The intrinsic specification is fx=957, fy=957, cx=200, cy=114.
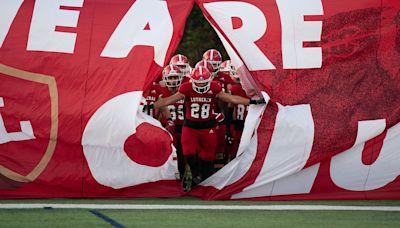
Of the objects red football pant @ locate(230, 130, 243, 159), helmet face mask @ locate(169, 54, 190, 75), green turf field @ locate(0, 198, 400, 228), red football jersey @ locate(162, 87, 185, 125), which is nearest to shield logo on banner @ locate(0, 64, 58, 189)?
green turf field @ locate(0, 198, 400, 228)

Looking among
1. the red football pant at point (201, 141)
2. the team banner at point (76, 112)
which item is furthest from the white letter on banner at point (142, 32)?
the red football pant at point (201, 141)

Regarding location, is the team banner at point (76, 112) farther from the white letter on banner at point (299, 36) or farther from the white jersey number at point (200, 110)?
the white letter on banner at point (299, 36)

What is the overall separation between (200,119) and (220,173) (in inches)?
41.0

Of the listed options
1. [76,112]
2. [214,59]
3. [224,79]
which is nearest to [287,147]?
[76,112]

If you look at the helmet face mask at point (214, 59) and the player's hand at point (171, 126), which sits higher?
the helmet face mask at point (214, 59)

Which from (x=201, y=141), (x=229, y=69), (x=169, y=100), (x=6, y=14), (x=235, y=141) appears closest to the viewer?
(x=6, y=14)

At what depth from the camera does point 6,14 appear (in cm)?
966

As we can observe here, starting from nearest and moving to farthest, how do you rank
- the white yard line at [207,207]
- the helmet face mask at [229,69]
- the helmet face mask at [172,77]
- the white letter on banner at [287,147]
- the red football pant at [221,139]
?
the white yard line at [207,207], the white letter on banner at [287,147], the helmet face mask at [172,77], the red football pant at [221,139], the helmet face mask at [229,69]

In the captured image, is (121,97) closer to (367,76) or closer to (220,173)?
(220,173)

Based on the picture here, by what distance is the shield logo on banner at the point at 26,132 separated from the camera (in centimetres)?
945

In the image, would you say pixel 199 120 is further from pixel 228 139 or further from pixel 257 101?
pixel 228 139

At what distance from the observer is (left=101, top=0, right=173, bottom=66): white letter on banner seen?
9.62 m

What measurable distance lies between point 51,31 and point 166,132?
60.4 inches

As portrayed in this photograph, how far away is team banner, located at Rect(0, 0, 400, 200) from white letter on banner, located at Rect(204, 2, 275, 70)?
0.01 metres
